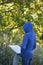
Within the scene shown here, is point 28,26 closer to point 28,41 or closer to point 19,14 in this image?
point 28,41

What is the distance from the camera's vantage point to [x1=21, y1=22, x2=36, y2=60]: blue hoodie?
6.26 m

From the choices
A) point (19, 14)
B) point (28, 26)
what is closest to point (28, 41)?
point (28, 26)

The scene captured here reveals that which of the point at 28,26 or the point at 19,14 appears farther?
the point at 19,14

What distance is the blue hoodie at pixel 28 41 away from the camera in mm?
6257

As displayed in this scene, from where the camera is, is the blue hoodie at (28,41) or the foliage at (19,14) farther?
the foliage at (19,14)

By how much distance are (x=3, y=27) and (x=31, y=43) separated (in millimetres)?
923

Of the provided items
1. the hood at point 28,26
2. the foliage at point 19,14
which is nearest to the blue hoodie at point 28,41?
the hood at point 28,26

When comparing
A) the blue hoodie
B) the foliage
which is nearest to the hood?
the blue hoodie

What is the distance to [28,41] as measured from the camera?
6.31 metres

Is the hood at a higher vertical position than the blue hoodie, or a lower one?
higher

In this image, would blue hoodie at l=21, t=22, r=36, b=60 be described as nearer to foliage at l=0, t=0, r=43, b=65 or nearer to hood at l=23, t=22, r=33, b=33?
hood at l=23, t=22, r=33, b=33

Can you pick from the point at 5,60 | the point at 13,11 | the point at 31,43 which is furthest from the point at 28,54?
the point at 5,60

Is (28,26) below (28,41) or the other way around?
the other way around

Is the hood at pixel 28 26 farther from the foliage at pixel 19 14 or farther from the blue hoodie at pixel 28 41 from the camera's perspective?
the foliage at pixel 19 14
